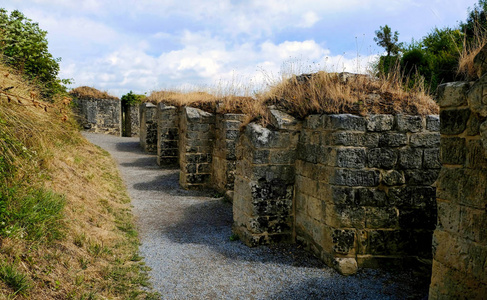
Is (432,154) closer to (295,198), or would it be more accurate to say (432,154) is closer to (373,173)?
(373,173)

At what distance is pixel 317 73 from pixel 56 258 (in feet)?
15.2

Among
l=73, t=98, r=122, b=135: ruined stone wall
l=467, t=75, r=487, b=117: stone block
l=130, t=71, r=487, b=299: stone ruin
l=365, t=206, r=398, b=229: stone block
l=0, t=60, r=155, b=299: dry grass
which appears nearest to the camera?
l=467, t=75, r=487, b=117: stone block

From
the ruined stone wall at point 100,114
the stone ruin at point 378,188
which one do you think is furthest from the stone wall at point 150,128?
the stone ruin at point 378,188

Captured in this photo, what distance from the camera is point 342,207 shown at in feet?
15.8

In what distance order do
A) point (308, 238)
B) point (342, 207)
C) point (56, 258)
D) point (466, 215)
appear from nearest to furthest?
point (466, 215) < point (56, 258) < point (342, 207) < point (308, 238)

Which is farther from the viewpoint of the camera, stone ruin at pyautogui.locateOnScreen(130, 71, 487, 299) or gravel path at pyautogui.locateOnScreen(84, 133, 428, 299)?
gravel path at pyautogui.locateOnScreen(84, 133, 428, 299)

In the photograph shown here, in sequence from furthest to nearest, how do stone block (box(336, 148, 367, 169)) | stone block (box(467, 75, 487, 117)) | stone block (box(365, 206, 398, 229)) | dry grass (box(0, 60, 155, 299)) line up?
stone block (box(365, 206, 398, 229)) < stone block (box(336, 148, 367, 169)) < dry grass (box(0, 60, 155, 299)) < stone block (box(467, 75, 487, 117))

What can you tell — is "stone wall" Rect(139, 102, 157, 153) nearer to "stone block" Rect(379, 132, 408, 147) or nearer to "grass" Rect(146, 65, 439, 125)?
"grass" Rect(146, 65, 439, 125)

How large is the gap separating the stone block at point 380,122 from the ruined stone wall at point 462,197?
1.55 metres

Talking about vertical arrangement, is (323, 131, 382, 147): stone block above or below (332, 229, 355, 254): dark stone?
above

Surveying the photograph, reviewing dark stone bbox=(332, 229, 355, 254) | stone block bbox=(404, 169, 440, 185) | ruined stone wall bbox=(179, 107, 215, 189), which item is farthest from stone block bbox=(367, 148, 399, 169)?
ruined stone wall bbox=(179, 107, 215, 189)

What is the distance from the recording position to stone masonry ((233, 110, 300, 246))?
5.70 metres

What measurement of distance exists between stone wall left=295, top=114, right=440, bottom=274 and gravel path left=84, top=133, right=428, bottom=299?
34 centimetres

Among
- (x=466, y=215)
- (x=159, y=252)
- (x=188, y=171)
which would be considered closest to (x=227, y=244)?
(x=159, y=252)
